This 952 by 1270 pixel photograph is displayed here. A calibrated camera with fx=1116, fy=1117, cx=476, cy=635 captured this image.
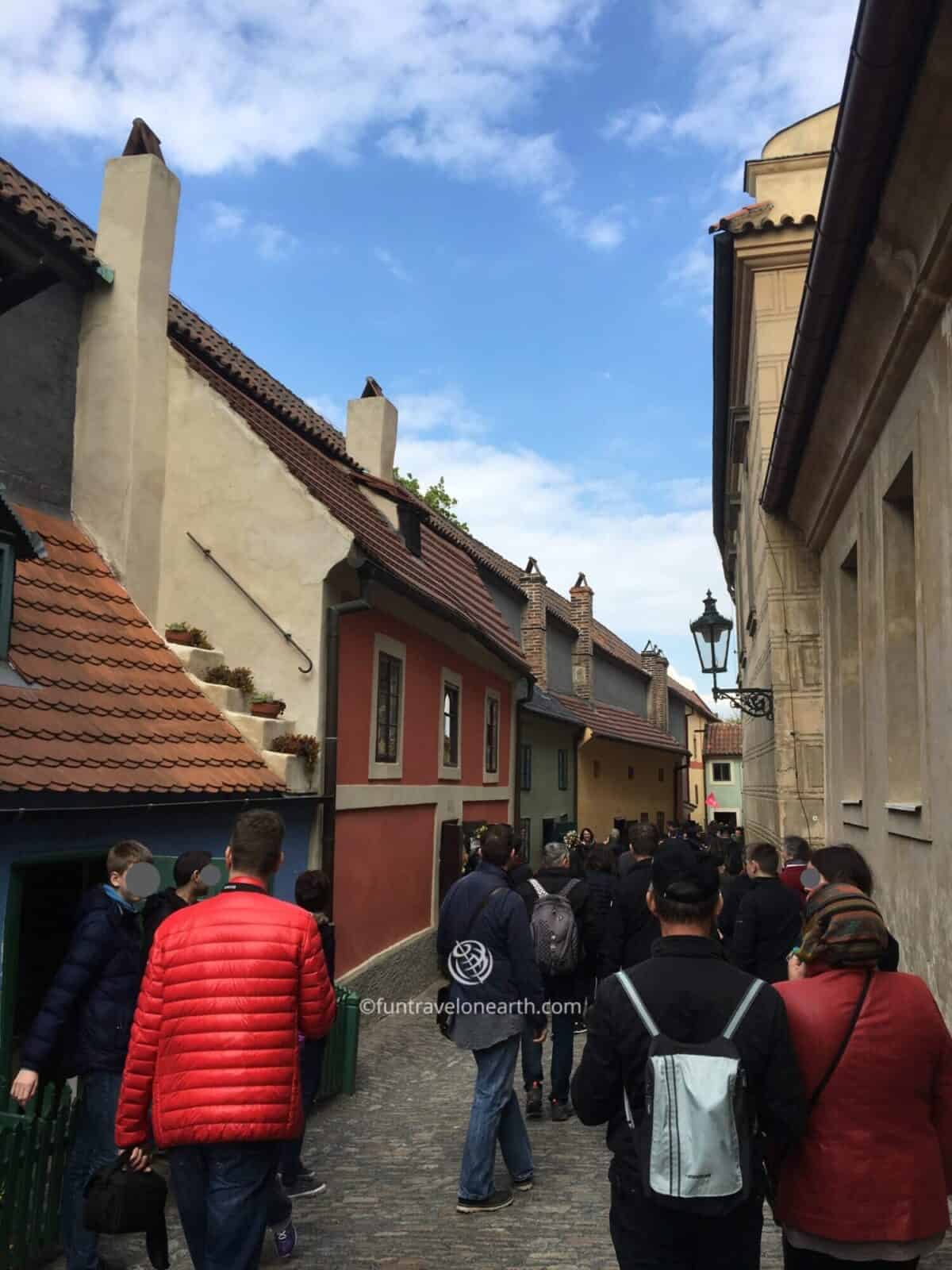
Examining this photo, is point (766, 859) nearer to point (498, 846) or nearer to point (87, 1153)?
point (498, 846)

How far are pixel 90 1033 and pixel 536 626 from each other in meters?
22.1

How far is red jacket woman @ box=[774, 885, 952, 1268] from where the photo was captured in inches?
112

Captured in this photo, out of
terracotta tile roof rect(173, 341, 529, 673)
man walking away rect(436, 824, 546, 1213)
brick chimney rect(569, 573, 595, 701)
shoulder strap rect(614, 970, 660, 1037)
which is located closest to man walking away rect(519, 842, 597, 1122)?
man walking away rect(436, 824, 546, 1213)

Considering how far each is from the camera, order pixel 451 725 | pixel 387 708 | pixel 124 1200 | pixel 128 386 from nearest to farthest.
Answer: pixel 124 1200 → pixel 128 386 → pixel 387 708 → pixel 451 725

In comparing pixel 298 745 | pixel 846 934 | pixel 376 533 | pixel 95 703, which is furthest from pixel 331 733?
pixel 846 934

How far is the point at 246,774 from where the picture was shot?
9148mm

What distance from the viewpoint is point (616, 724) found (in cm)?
3084

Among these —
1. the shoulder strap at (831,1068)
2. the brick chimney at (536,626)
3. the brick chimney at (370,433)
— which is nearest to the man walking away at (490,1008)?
the shoulder strap at (831,1068)

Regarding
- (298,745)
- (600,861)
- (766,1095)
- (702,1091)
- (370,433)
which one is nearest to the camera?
(702,1091)

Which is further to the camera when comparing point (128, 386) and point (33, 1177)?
point (128, 386)

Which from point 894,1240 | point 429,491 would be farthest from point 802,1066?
point 429,491

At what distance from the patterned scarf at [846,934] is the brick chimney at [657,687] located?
34.6 m

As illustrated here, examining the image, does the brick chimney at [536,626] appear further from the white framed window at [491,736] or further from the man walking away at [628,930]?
the man walking away at [628,930]

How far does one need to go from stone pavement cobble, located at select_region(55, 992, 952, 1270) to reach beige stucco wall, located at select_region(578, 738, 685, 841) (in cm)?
1704
